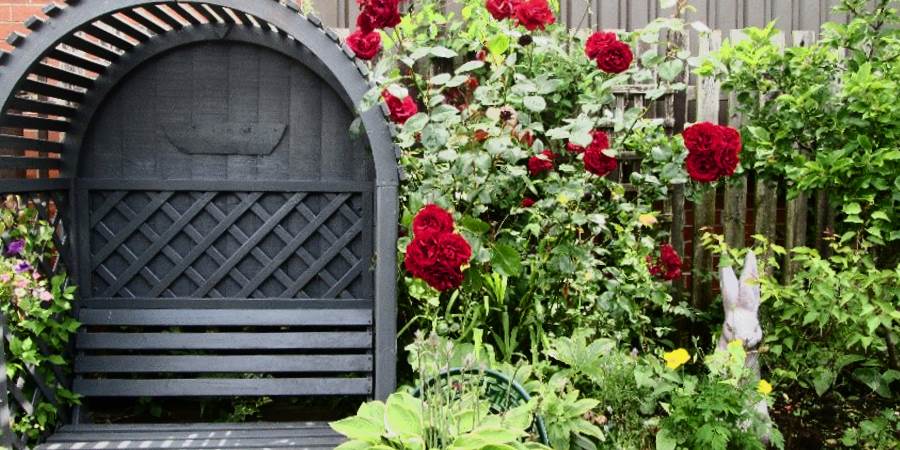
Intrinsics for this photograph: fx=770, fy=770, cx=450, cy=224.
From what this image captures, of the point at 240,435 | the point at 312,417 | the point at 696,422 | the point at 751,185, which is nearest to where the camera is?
the point at 696,422

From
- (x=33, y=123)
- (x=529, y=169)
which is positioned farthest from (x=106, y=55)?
(x=529, y=169)

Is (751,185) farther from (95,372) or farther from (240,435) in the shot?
(95,372)

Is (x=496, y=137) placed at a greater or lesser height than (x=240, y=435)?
greater

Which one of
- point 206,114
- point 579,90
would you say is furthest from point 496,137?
point 206,114

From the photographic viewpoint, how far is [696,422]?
2416mm

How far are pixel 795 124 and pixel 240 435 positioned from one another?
2448 mm

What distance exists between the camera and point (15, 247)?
8.43 feet

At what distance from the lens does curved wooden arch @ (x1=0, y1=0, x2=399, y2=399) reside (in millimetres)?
2393

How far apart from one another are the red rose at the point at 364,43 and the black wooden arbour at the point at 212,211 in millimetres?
469

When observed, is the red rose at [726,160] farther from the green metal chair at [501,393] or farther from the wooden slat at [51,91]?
the wooden slat at [51,91]

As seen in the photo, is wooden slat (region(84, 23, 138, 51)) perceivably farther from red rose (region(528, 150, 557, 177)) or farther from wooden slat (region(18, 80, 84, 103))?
red rose (region(528, 150, 557, 177))

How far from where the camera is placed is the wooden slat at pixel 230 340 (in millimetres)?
Result: 2977

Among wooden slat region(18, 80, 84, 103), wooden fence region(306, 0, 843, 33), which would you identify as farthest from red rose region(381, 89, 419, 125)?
wooden fence region(306, 0, 843, 33)

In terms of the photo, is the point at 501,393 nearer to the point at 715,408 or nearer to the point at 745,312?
the point at 715,408
